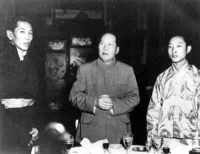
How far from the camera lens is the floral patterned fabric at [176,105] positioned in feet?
6.70

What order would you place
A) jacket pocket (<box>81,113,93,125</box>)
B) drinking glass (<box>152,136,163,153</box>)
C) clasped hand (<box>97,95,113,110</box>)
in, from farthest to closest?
jacket pocket (<box>81,113,93,125</box>) < clasped hand (<box>97,95,113,110</box>) < drinking glass (<box>152,136,163,153</box>)

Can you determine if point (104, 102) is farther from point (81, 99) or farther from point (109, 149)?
point (109, 149)

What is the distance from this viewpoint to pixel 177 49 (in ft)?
6.68

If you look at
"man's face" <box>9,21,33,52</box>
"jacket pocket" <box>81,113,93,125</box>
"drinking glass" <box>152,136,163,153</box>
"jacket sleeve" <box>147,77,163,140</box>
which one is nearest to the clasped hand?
"jacket pocket" <box>81,113,93,125</box>

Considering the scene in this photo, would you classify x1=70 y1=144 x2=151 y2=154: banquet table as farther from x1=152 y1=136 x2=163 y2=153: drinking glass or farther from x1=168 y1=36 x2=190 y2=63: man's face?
x1=168 y1=36 x2=190 y2=63: man's face

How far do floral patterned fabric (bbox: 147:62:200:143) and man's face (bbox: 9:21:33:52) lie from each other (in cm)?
111

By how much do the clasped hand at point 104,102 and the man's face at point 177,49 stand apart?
0.62m

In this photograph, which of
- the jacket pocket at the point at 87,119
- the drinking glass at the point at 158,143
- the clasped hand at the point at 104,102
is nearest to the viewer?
the drinking glass at the point at 158,143

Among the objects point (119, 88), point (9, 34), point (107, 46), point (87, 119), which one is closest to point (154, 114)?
point (119, 88)

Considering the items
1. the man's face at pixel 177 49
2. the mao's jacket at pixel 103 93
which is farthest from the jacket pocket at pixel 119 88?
the man's face at pixel 177 49

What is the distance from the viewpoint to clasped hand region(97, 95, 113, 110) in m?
1.97

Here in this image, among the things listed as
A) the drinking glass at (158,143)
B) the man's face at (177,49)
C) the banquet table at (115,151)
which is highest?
the man's face at (177,49)

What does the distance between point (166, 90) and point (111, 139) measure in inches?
23.8

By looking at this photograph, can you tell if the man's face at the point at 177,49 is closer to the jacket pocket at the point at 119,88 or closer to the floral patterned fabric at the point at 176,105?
the floral patterned fabric at the point at 176,105
